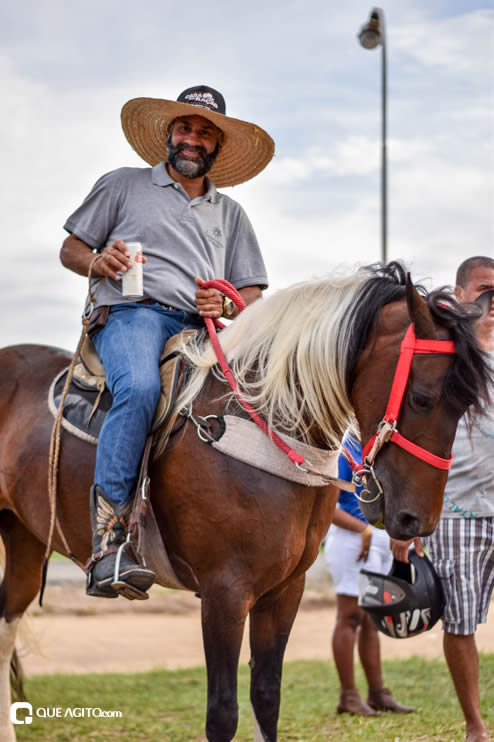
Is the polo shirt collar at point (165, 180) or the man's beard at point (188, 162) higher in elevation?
the man's beard at point (188, 162)

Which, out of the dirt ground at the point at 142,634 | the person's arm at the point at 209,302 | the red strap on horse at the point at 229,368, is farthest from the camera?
the dirt ground at the point at 142,634

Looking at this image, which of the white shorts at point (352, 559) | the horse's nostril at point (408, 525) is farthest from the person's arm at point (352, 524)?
the horse's nostril at point (408, 525)

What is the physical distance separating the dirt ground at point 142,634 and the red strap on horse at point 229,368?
6.34 meters

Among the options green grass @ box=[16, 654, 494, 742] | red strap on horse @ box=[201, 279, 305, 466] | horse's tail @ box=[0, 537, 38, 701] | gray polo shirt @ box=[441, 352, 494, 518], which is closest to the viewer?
red strap on horse @ box=[201, 279, 305, 466]

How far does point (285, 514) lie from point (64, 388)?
147 centimetres

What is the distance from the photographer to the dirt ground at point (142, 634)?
10805 mm

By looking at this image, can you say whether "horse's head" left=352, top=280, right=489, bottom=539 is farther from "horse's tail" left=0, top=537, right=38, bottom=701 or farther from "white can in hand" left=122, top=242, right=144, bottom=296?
"horse's tail" left=0, top=537, right=38, bottom=701

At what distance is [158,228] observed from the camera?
13.4ft

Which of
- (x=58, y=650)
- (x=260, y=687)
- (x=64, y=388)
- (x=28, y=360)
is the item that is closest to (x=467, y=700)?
(x=260, y=687)

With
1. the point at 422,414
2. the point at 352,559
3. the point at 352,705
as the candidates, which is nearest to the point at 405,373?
the point at 422,414

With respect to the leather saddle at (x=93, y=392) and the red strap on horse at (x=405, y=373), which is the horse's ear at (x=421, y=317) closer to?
the red strap on horse at (x=405, y=373)

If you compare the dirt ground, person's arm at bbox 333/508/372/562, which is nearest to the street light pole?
the dirt ground

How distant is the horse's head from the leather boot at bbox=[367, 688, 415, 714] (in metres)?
3.97

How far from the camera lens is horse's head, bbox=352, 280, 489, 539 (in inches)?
120
